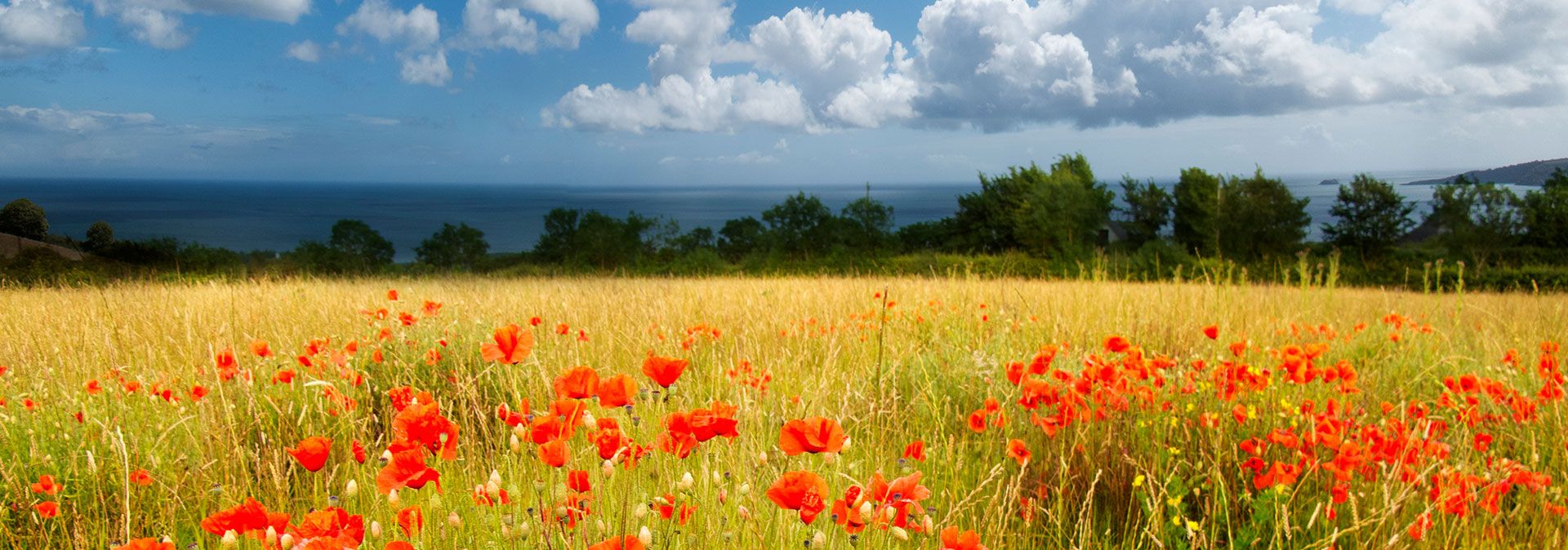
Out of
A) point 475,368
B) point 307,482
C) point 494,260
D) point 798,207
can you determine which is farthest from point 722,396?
point 494,260

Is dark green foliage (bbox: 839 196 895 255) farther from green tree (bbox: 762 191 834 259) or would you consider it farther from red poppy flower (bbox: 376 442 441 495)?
red poppy flower (bbox: 376 442 441 495)

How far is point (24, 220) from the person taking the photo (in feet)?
39.7

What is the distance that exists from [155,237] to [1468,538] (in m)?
15.9

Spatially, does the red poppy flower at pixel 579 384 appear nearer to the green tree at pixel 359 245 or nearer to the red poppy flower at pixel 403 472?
the red poppy flower at pixel 403 472

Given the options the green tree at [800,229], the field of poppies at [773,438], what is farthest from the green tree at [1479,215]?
the field of poppies at [773,438]

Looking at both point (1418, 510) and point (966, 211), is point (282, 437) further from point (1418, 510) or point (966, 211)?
point (966, 211)

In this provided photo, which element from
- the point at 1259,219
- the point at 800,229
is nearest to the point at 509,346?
the point at 800,229

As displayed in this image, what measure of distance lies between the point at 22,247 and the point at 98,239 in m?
0.86

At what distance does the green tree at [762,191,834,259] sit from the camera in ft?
63.6

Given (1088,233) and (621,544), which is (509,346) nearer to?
(621,544)

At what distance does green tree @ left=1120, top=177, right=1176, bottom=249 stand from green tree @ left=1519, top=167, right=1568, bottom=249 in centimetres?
755

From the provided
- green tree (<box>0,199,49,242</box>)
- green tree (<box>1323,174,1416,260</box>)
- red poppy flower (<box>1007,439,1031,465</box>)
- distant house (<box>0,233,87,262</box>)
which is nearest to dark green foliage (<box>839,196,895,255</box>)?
green tree (<box>1323,174,1416,260</box>)

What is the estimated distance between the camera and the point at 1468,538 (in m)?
2.06

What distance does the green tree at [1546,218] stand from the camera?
19.1 metres
